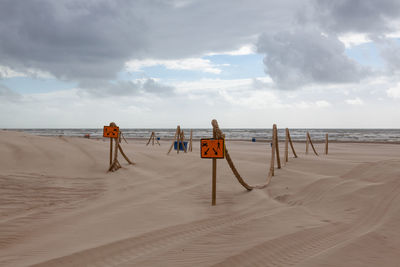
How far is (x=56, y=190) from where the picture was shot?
20.1ft

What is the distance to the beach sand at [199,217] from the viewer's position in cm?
294

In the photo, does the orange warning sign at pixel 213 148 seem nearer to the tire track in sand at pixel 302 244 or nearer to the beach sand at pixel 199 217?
the beach sand at pixel 199 217

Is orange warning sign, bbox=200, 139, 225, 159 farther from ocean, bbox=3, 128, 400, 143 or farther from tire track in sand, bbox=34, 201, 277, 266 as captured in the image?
ocean, bbox=3, 128, 400, 143

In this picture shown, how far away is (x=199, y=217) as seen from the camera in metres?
4.23

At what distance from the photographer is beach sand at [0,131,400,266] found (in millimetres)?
2938

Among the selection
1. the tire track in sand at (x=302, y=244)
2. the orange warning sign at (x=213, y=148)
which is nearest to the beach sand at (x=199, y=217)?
the tire track in sand at (x=302, y=244)

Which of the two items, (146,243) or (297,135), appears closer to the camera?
(146,243)

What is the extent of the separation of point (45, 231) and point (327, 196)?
4.36 m

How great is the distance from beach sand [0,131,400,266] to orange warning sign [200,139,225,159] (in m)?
0.84

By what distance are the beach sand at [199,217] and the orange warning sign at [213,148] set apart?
843 millimetres

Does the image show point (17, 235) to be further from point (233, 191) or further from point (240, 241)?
point (233, 191)

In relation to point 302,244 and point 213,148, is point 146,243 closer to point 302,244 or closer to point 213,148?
point 302,244

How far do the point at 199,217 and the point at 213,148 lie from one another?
1133 millimetres

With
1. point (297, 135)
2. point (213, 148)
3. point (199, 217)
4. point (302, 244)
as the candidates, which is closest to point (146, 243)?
point (199, 217)
